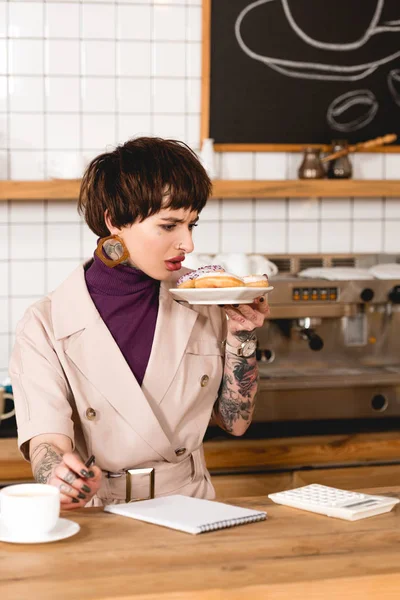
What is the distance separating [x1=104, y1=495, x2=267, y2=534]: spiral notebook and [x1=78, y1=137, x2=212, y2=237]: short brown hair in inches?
24.2

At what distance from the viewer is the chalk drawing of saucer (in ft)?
11.1

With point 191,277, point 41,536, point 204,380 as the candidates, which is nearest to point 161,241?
point 191,277

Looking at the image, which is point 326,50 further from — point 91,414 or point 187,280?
point 91,414

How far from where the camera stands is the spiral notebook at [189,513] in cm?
143

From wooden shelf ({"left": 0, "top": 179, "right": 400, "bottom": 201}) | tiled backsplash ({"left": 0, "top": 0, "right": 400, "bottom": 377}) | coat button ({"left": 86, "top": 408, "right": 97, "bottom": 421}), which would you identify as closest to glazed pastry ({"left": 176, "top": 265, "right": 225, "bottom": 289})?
coat button ({"left": 86, "top": 408, "right": 97, "bottom": 421})

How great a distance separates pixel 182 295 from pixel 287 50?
1.92 meters

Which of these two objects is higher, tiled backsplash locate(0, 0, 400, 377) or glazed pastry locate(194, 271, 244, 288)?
tiled backsplash locate(0, 0, 400, 377)

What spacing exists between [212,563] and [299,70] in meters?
2.53

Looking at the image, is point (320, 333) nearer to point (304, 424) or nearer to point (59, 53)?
point (304, 424)

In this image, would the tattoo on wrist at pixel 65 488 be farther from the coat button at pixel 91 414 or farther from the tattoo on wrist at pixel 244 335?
the tattoo on wrist at pixel 244 335

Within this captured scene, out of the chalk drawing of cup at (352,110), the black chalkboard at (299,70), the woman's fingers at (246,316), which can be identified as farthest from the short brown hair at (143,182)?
the chalk drawing of cup at (352,110)

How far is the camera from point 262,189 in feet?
10.7

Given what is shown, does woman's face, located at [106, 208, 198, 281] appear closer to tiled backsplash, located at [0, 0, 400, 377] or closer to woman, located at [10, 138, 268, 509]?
woman, located at [10, 138, 268, 509]

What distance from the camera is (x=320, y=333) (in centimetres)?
302
